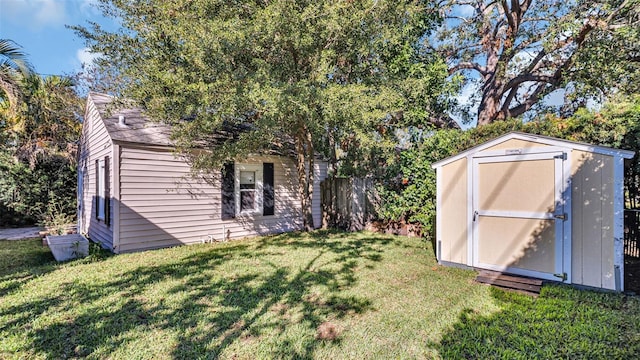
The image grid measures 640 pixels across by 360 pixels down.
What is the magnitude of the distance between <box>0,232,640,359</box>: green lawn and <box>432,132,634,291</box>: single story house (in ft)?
1.28

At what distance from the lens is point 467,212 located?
520 cm

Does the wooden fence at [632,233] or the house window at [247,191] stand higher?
the house window at [247,191]

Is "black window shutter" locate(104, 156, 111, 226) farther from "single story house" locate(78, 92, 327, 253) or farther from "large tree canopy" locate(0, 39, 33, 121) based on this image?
"large tree canopy" locate(0, 39, 33, 121)

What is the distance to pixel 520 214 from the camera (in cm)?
465

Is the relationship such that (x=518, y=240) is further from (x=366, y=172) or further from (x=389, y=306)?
(x=366, y=172)

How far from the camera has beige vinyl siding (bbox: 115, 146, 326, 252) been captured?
21.1 feet

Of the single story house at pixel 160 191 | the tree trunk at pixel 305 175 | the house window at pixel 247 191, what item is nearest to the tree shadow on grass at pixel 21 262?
the single story house at pixel 160 191

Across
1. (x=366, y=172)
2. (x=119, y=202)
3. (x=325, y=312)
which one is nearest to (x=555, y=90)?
(x=366, y=172)

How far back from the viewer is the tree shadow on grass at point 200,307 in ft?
9.26

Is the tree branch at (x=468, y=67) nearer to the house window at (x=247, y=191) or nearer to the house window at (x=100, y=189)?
the house window at (x=247, y=191)

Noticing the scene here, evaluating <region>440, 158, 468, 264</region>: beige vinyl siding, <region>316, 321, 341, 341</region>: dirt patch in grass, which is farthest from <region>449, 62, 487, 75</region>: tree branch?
<region>316, 321, 341, 341</region>: dirt patch in grass

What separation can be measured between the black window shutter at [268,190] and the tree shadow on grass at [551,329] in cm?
605

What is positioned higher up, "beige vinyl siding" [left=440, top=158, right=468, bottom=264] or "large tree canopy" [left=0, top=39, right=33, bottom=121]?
"large tree canopy" [left=0, top=39, right=33, bottom=121]

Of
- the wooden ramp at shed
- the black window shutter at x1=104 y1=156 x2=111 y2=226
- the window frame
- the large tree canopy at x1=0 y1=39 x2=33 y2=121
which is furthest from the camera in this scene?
the window frame
